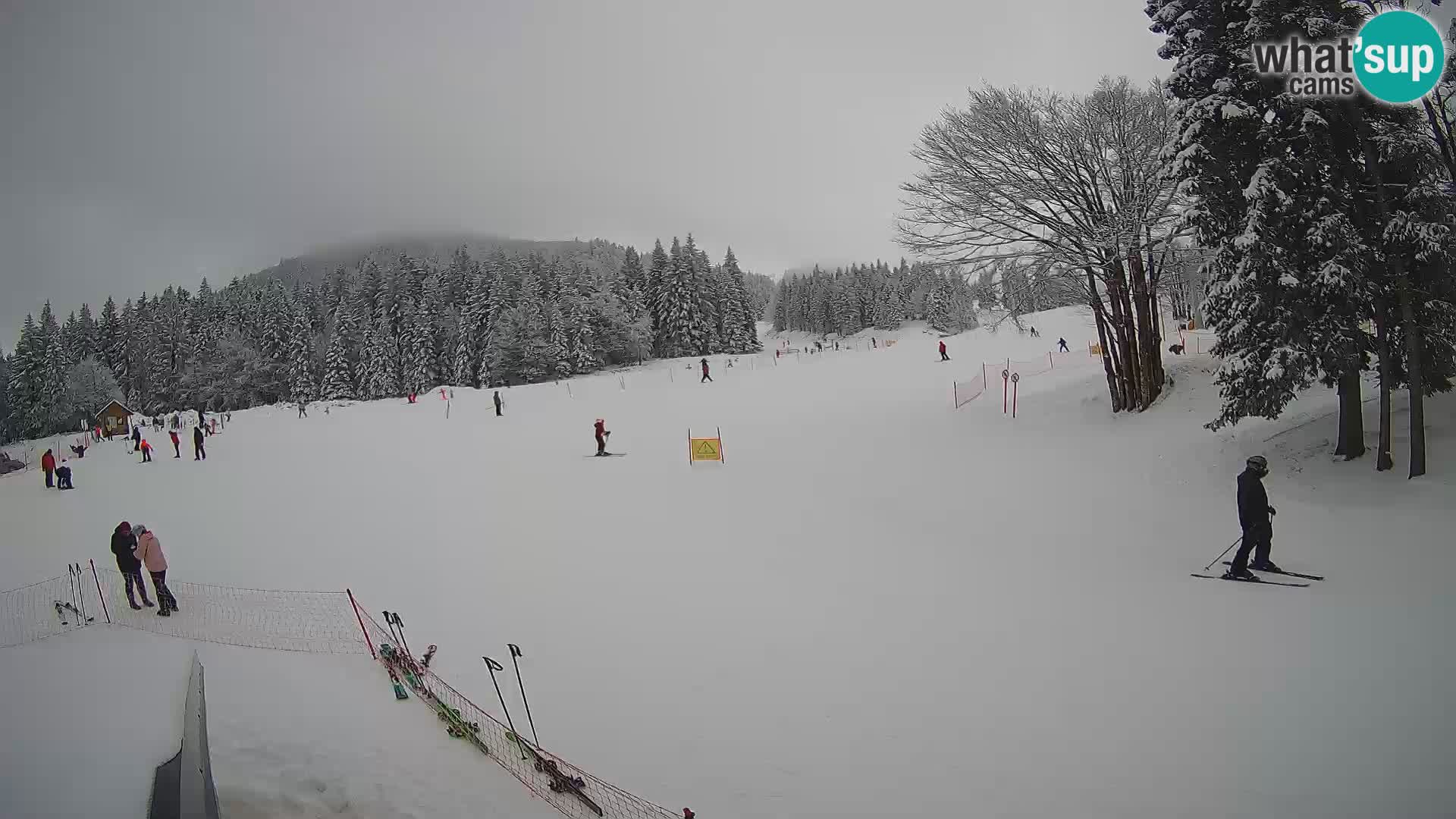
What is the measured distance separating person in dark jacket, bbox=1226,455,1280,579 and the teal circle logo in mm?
6841

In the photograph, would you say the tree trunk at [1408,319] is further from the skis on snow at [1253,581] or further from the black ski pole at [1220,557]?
the skis on snow at [1253,581]

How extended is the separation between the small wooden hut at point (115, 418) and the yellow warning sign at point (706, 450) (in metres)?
41.1

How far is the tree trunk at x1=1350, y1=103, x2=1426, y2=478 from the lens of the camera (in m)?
8.91

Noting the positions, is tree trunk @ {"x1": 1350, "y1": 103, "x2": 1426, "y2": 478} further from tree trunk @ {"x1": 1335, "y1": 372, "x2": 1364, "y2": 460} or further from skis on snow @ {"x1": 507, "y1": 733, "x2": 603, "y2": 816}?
skis on snow @ {"x1": 507, "y1": 733, "x2": 603, "y2": 816}

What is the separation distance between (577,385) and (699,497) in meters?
31.4

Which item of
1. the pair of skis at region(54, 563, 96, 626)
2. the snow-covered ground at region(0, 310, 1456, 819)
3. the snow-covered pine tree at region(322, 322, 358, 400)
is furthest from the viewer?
the snow-covered pine tree at region(322, 322, 358, 400)

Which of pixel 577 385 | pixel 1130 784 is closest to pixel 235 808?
pixel 1130 784

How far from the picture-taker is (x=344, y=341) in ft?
216

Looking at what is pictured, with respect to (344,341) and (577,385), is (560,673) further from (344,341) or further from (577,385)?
(344,341)

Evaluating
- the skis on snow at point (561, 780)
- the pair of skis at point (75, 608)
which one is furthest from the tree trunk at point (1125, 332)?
the pair of skis at point (75, 608)

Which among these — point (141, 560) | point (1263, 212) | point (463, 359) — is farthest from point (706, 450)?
point (463, 359)

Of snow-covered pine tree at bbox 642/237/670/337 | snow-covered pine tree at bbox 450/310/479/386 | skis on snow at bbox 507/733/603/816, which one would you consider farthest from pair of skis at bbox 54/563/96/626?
snow-covered pine tree at bbox 642/237/670/337

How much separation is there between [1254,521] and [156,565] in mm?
15359

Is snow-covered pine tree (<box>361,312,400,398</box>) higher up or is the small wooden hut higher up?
snow-covered pine tree (<box>361,312,400,398</box>)
